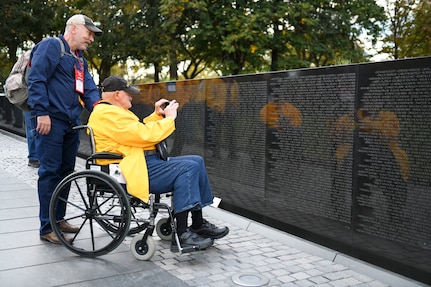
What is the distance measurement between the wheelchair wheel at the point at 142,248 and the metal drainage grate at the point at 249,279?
0.72 meters

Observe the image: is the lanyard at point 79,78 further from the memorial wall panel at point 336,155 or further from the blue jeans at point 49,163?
the memorial wall panel at point 336,155

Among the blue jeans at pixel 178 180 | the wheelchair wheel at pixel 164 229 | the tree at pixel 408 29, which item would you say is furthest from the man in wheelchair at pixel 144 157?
the tree at pixel 408 29

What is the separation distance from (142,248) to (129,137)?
911 mm

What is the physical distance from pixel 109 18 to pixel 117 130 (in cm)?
1964

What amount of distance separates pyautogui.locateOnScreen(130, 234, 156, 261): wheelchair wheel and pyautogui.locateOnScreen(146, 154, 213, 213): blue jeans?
35 centimetres

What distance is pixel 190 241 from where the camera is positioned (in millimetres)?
4129

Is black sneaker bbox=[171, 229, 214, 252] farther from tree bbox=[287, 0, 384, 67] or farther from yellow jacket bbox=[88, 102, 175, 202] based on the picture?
tree bbox=[287, 0, 384, 67]

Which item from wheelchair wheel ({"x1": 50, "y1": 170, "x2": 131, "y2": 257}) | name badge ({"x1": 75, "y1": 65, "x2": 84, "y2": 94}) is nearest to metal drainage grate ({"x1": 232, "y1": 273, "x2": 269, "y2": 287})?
wheelchair wheel ({"x1": 50, "y1": 170, "x2": 131, "y2": 257})

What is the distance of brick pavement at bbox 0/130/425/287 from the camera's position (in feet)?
12.5

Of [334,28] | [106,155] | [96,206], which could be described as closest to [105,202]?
[96,206]

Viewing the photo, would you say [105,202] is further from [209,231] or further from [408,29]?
[408,29]

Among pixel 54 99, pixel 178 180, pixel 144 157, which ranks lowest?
pixel 178 180

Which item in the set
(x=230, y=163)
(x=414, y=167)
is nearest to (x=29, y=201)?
(x=230, y=163)

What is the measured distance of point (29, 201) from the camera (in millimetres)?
6375
